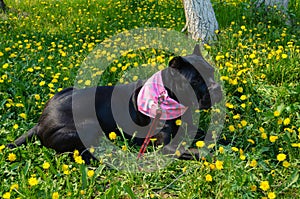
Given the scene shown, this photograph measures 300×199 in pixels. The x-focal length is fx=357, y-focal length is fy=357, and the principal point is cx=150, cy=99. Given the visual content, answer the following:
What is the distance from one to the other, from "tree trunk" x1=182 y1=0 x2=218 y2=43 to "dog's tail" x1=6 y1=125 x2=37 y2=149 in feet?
9.83

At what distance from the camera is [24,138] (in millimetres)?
3480

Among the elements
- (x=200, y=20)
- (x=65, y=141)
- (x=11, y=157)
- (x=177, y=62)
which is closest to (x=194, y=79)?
(x=177, y=62)

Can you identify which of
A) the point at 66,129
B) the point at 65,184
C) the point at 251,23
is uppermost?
the point at 251,23

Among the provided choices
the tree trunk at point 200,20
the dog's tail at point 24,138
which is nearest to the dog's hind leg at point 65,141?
the dog's tail at point 24,138

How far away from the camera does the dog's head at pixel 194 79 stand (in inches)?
123

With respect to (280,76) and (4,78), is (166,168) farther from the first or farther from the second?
(4,78)

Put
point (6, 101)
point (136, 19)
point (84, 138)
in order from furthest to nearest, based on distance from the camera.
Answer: point (136, 19), point (6, 101), point (84, 138)

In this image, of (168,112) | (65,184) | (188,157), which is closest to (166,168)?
(188,157)

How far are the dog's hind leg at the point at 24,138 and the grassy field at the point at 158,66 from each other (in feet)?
0.24

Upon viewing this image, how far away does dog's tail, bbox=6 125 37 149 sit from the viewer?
343 cm

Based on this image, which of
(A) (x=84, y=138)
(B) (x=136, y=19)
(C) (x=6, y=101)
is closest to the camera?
(A) (x=84, y=138)

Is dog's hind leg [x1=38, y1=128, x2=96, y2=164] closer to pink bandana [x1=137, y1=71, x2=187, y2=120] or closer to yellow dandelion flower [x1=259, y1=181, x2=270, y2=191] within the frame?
pink bandana [x1=137, y1=71, x2=187, y2=120]

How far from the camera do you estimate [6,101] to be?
4160mm

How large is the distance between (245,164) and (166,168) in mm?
675
